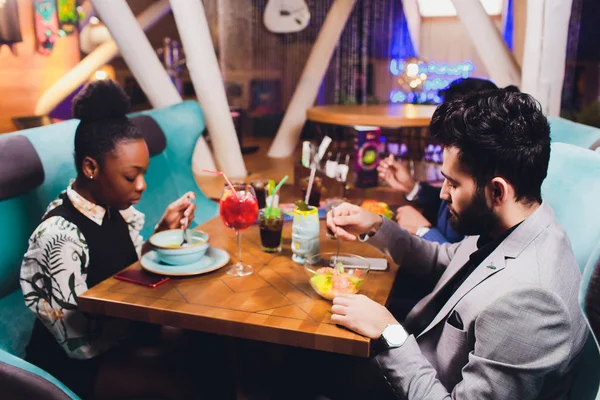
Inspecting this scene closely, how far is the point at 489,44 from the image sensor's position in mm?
4371

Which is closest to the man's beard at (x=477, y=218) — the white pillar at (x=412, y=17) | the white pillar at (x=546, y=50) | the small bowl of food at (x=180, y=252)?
the small bowl of food at (x=180, y=252)

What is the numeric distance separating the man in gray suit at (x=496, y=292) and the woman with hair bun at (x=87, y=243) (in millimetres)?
765

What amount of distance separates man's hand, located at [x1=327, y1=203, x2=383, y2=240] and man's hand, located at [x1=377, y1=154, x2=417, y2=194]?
855mm

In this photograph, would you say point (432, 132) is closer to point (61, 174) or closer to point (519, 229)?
point (519, 229)

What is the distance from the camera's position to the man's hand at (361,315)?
1246 mm

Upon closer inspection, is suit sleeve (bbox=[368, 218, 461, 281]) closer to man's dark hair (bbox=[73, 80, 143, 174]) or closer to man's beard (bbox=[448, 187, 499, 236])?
man's beard (bbox=[448, 187, 499, 236])

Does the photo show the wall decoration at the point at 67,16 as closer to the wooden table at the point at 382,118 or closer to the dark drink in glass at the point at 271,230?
the wooden table at the point at 382,118

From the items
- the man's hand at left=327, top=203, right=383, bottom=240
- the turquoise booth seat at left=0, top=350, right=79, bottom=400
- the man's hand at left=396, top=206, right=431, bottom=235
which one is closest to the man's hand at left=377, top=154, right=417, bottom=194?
the man's hand at left=396, top=206, right=431, bottom=235

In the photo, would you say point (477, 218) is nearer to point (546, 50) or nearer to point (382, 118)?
point (546, 50)

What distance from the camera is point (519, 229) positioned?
1224 mm

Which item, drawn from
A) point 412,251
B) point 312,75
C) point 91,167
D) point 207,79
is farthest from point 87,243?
point 312,75

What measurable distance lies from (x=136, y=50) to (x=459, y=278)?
3.35 m

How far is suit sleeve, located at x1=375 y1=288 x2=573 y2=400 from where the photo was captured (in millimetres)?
1034

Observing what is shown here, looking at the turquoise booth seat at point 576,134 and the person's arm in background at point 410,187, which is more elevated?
the turquoise booth seat at point 576,134
